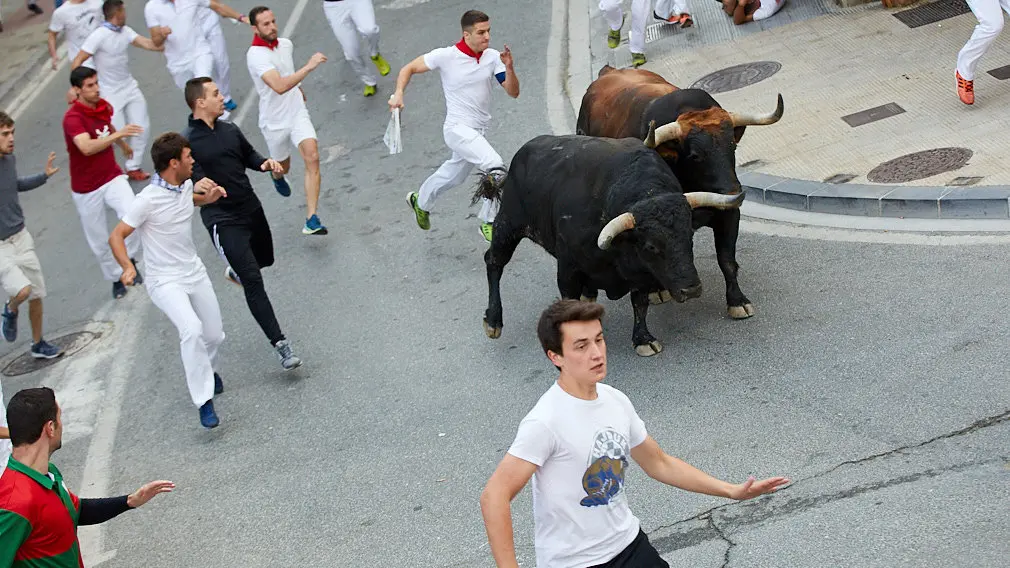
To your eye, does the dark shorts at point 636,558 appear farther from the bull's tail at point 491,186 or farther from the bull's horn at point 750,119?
the bull's tail at point 491,186

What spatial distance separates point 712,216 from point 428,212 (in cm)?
371

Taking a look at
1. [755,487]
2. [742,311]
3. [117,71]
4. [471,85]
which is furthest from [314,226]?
[755,487]

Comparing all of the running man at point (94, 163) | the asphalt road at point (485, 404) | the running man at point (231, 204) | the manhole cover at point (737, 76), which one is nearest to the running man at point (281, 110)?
the asphalt road at point (485, 404)

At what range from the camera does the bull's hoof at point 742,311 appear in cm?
916

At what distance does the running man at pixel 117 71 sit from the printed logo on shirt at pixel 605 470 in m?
11.7

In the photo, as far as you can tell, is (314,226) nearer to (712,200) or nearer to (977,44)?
(712,200)

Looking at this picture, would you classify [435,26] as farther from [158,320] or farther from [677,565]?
[677,565]

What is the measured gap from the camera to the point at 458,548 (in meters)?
7.20

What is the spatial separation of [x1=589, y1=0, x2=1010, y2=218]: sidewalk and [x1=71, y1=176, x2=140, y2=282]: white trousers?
5.78 metres

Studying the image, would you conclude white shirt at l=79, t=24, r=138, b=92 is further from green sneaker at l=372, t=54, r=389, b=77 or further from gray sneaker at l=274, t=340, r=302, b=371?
gray sneaker at l=274, t=340, r=302, b=371

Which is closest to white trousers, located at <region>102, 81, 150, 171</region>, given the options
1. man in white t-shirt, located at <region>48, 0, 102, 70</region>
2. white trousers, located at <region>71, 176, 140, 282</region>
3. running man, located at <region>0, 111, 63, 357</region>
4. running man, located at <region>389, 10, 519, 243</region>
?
man in white t-shirt, located at <region>48, 0, 102, 70</region>

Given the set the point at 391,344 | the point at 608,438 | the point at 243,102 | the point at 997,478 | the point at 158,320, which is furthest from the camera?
the point at 243,102

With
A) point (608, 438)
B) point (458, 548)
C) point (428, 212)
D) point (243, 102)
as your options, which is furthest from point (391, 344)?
point (243, 102)

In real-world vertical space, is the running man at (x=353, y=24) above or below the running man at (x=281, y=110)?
below
